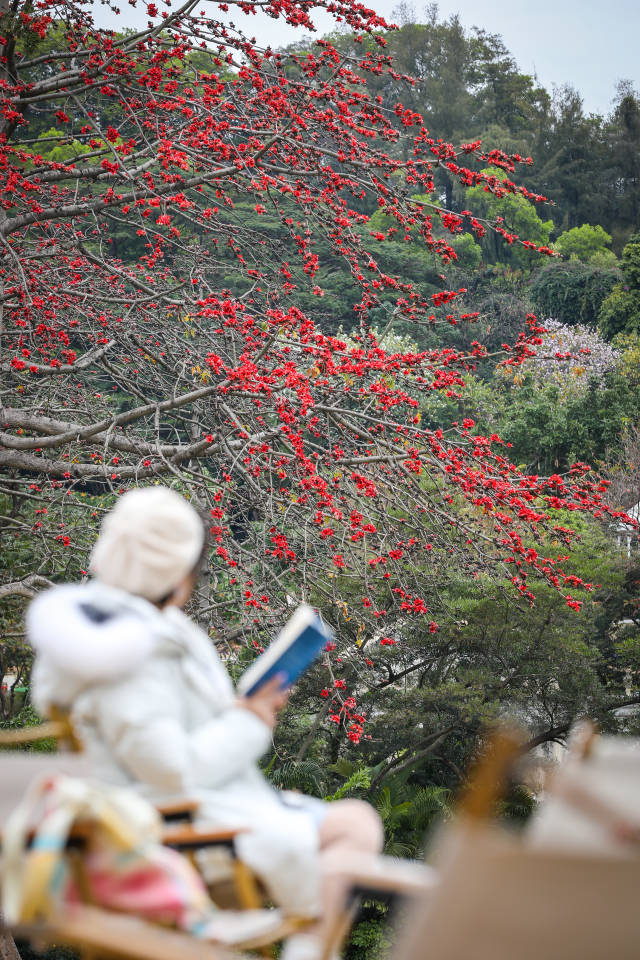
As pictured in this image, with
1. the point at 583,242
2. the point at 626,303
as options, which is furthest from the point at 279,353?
the point at 583,242

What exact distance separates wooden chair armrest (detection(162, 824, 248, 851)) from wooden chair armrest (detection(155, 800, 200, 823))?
0.02 m

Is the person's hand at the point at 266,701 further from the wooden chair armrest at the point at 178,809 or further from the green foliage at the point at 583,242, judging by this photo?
the green foliage at the point at 583,242

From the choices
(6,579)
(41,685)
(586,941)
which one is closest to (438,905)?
(586,941)

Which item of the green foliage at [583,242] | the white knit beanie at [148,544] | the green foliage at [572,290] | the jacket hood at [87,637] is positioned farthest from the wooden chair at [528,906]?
the green foliage at [583,242]

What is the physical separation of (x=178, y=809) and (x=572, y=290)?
30426 millimetres

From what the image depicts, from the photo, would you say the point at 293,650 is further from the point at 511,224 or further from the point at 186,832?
the point at 511,224

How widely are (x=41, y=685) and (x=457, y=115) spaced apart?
4492 cm

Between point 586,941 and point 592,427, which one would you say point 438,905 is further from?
point 592,427

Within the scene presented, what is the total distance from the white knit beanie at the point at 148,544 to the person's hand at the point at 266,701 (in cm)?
28

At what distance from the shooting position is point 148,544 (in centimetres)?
160

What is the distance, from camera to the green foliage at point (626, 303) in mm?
26125

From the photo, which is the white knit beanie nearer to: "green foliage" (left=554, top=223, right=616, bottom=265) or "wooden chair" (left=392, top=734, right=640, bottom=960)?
"wooden chair" (left=392, top=734, right=640, bottom=960)

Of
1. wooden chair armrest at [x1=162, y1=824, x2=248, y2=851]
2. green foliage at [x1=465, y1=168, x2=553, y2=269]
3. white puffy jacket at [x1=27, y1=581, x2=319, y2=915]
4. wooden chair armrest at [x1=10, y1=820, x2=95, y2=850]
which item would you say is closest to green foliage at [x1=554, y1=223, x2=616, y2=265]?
green foliage at [x1=465, y1=168, x2=553, y2=269]

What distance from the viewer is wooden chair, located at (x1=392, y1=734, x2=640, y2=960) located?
0.97 metres
